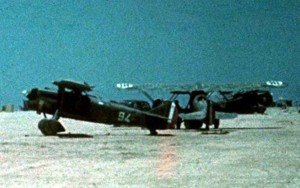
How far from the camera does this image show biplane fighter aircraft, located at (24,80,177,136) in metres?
27.6

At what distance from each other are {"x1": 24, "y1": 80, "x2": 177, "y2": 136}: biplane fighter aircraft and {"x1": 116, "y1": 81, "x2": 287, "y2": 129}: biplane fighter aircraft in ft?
21.1

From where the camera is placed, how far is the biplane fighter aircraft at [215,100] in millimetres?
35156

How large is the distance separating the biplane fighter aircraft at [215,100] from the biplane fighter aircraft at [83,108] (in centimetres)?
643

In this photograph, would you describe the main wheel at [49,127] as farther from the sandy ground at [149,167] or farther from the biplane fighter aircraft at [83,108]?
the sandy ground at [149,167]

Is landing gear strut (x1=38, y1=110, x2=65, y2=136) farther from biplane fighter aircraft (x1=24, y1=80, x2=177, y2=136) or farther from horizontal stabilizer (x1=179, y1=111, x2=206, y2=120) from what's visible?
horizontal stabilizer (x1=179, y1=111, x2=206, y2=120)

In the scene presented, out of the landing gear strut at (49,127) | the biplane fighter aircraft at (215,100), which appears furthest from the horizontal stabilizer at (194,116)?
the landing gear strut at (49,127)

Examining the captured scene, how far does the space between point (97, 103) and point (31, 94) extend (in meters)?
3.18

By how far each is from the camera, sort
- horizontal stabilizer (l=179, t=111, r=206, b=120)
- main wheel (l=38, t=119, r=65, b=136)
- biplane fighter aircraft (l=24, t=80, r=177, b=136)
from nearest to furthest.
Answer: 1. main wheel (l=38, t=119, r=65, b=136)
2. biplane fighter aircraft (l=24, t=80, r=177, b=136)
3. horizontal stabilizer (l=179, t=111, r=206, b=120)

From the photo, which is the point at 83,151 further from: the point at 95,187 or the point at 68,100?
the point at 68,100

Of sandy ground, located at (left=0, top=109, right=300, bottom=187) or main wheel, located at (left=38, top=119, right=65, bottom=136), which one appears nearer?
sandy ground, located at (left=0, top=109, right=300, bottom=187)

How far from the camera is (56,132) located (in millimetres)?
27141

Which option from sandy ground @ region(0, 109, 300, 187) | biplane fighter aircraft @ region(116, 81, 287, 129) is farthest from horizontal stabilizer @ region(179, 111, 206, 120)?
sandy ground @ region(0, 109, 300, 187)

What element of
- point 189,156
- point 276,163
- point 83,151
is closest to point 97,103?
point 83,151

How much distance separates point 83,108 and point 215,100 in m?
16.3
